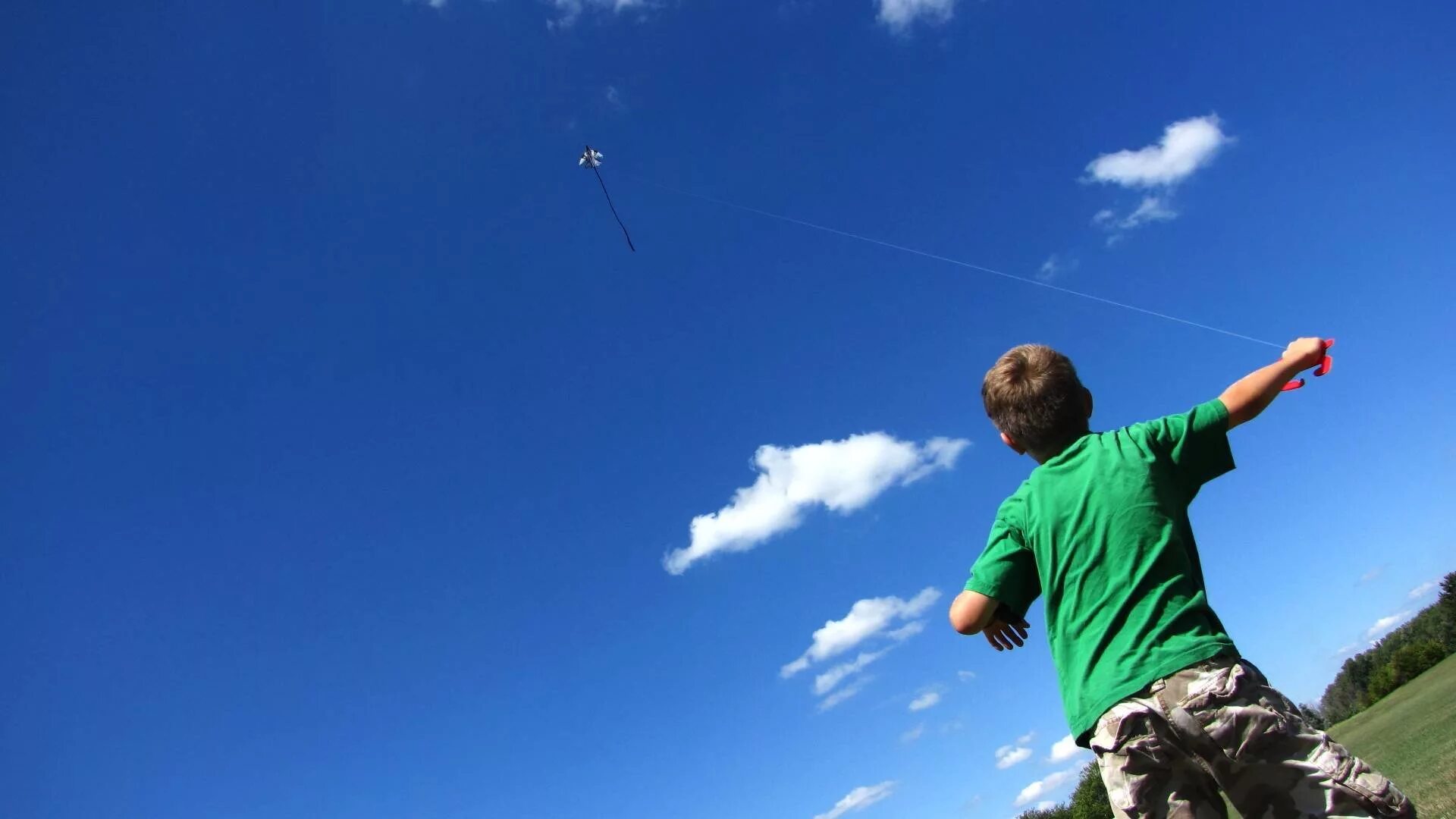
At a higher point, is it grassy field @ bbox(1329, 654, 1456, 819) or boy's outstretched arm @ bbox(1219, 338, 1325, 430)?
boy's outstretched arm @ bbox(1219, 338, 1325, 430)

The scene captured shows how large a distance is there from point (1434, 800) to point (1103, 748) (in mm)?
7500

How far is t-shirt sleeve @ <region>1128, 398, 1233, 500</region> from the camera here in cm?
266

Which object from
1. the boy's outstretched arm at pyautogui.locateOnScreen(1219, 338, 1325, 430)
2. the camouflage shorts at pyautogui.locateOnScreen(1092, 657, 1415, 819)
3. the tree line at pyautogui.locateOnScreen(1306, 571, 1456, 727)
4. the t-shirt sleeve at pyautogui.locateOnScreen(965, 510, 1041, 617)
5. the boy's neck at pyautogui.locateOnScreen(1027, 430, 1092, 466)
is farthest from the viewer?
the tree line at pyautogui.locateOnScreen(1306, 571, 1456, 727)

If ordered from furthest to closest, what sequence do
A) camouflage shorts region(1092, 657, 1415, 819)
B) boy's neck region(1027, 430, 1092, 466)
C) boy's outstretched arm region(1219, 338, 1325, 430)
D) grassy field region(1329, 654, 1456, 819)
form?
grassy field region(1329, 654, 1456, 819)
boy's neck region(1027, 430, 1092, 466)
boy's outstretched arm region(1219, 338, 1325, 430)
camouflage shorts region(1092, 657, 1415, 819)

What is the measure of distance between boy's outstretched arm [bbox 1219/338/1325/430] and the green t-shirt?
5cm

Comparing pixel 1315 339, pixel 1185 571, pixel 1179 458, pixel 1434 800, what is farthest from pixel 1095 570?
pixel 1434 800

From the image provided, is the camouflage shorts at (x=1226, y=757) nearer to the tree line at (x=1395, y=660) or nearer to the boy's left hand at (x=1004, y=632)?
the boy's left hand at (x=1004, y=632)

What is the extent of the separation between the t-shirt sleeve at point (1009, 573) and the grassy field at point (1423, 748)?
578cm

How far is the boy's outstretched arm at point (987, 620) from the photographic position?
109 inches

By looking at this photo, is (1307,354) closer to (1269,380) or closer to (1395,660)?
(1269,380)

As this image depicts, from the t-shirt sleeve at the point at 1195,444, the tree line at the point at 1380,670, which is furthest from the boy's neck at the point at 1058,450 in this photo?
the tree line at the point at 1380,670

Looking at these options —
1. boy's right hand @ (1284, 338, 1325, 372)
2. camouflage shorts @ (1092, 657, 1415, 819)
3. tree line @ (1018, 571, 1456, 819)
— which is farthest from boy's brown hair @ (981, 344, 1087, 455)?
tree line @ (1018, 571, 1456, 819)

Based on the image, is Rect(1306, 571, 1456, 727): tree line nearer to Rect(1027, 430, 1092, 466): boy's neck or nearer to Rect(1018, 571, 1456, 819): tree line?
Rect(1018, 571, 1456, 819): tree line

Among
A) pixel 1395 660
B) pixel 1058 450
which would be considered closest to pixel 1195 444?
pixel 1058 450
